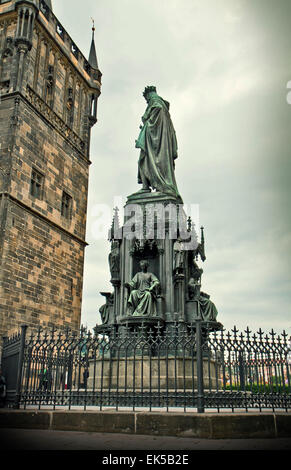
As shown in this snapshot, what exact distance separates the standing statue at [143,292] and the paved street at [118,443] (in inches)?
144

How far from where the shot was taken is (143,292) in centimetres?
989

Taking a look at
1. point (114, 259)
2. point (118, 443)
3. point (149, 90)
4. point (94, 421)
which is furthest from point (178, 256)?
point (149, 90)

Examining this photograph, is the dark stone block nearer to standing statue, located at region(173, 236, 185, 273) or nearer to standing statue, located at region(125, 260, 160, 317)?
standing statue, located at region(125, 260, 160, 317)

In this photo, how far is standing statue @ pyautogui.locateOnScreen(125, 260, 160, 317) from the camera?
967cm

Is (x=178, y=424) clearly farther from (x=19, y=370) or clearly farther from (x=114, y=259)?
(x=114, y=259)

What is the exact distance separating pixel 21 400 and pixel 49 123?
2097 cm

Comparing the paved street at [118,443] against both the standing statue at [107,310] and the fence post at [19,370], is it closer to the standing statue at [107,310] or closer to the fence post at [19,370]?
the fence post at [19,370]

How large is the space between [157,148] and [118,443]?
8.85 m

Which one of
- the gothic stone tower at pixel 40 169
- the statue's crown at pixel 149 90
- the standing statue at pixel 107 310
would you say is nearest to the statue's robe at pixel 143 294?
the standing statue at pixel 107 310

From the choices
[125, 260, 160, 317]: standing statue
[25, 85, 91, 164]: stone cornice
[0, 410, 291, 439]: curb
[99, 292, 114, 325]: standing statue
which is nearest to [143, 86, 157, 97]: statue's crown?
[125, 260, 160, 317]: standing statue

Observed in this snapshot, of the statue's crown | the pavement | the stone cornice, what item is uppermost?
the stone cornice

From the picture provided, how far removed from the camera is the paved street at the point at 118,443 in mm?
5223

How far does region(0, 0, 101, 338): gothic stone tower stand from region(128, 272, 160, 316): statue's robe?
11523mm
